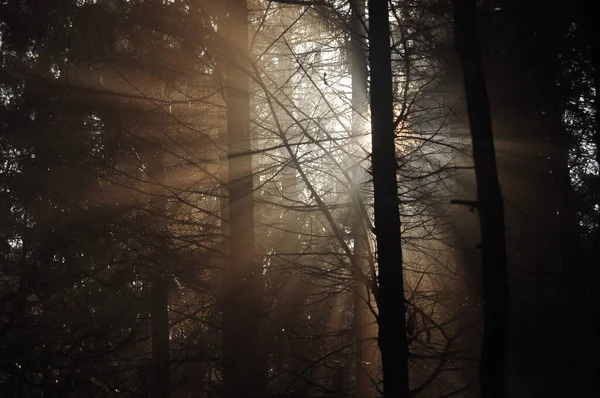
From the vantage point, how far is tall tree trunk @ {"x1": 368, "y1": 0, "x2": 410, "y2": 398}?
655cm

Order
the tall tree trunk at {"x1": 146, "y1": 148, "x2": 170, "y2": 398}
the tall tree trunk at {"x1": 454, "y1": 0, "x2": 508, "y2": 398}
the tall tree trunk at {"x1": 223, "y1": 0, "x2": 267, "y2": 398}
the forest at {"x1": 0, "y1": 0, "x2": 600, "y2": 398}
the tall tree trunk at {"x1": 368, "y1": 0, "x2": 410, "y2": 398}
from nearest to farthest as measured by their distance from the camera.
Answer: the tall tree trunk at {"x1": 368, "y1": 0, "x2": 410, "y2": 398} < the tall tree trunk at {"x1": 454, "y1": 0, "x2": 508, "y2": 398} < the forest at {"x1": 0, "y1": 0, "x2": 600, "y2": 398} < the tall tree trunk at {"x1": 223, "y1": 0, "x2": 267, "y2": 398} < the tall tree trunk at {"x1": 146, "y1": 148, "x2": 170, "y2": 398}

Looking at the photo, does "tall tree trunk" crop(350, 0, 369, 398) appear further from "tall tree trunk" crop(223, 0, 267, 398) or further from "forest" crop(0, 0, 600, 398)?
"tall tree trunk" crop(223, 0, 267, 398)

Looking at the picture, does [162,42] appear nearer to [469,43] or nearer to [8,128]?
[469,43]

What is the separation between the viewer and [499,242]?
700 centimetres

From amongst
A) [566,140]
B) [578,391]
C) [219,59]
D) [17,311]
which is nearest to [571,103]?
[566,140]

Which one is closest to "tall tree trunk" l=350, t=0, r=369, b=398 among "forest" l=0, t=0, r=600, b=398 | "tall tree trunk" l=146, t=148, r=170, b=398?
"forest" l=0, t=0, r=600, b=398

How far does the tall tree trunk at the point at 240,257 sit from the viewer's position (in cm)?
809

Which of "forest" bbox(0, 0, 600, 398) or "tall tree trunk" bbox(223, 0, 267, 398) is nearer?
"forest" bbox(0, 0, 600, 398)

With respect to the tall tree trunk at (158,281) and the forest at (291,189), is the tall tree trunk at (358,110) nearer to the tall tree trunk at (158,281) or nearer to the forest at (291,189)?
the forest at (291,189)

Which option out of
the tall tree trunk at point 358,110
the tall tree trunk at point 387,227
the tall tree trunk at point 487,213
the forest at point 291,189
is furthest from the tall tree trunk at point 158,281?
the tall tree trunk at point 487,213

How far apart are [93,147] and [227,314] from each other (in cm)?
533

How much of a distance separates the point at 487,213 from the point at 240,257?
3.28 metres

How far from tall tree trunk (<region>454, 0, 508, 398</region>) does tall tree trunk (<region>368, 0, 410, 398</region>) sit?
100 cm

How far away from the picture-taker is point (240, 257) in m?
8.38
